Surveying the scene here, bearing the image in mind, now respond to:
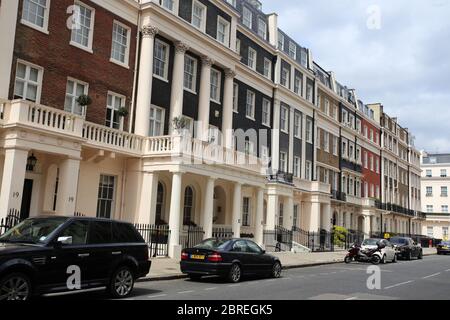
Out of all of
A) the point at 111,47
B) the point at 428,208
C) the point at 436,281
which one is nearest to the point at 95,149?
the point at 111,47

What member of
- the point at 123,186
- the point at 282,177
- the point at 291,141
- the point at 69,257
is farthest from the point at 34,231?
the point at 291,141

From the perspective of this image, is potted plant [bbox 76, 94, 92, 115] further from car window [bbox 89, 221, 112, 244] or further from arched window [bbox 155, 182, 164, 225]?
car window [bbox 89, 221, 112, 244]

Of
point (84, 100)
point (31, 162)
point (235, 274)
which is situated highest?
point (84, 100)

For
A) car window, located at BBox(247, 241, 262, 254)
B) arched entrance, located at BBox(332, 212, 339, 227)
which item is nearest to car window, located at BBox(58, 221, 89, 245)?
car window, located at BBox(247, 241, 262, 254)

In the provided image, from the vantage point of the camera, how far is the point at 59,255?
9766mm

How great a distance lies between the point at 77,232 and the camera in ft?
34.7

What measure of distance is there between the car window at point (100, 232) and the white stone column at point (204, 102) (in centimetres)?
1567

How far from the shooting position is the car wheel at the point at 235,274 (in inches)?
604

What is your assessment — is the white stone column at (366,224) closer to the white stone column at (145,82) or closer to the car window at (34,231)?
the white stone column at (145,82)

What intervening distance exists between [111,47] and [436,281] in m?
16.9

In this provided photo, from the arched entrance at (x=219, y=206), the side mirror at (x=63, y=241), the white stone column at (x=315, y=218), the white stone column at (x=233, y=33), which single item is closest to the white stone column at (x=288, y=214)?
the white stone column at (x=315, y=218)

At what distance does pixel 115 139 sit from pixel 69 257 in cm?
1163

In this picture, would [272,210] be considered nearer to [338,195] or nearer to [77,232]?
[338,195]

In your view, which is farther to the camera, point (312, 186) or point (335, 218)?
point (335, 218)
